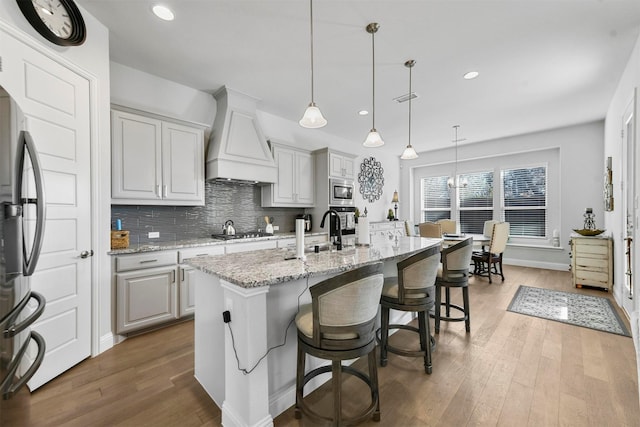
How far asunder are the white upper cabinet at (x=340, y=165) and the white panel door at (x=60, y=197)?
3.28m

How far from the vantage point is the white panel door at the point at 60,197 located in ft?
5.88

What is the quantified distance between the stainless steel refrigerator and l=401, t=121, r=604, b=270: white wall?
24.0 feet

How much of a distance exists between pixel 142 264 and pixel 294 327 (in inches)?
71.1

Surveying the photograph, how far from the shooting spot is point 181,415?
1595 millimetres

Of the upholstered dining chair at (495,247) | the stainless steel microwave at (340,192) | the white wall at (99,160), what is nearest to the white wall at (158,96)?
the white wall at (99,160)

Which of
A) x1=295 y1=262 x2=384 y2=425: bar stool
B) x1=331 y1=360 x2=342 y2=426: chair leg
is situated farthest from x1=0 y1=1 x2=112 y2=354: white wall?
x1=331 y1=360 x2=342 y2=426: chair leg

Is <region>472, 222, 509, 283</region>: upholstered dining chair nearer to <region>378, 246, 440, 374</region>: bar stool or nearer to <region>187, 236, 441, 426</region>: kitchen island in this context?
<region>378, 246, 440, 374</region>: bar stool

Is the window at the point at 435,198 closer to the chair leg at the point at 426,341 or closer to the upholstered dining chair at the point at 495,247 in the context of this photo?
the upholstered dining chair at the point at 495,247

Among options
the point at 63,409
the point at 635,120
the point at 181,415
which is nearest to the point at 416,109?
the point at 635,120

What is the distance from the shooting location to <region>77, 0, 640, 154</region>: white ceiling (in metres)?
2.14

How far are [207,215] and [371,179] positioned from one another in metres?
4.07

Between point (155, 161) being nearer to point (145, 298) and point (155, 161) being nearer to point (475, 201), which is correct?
point (145, 298)

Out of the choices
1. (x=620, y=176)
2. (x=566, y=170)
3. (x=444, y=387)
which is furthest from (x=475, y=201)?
(x=444, y=387)

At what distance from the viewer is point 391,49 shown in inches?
104
